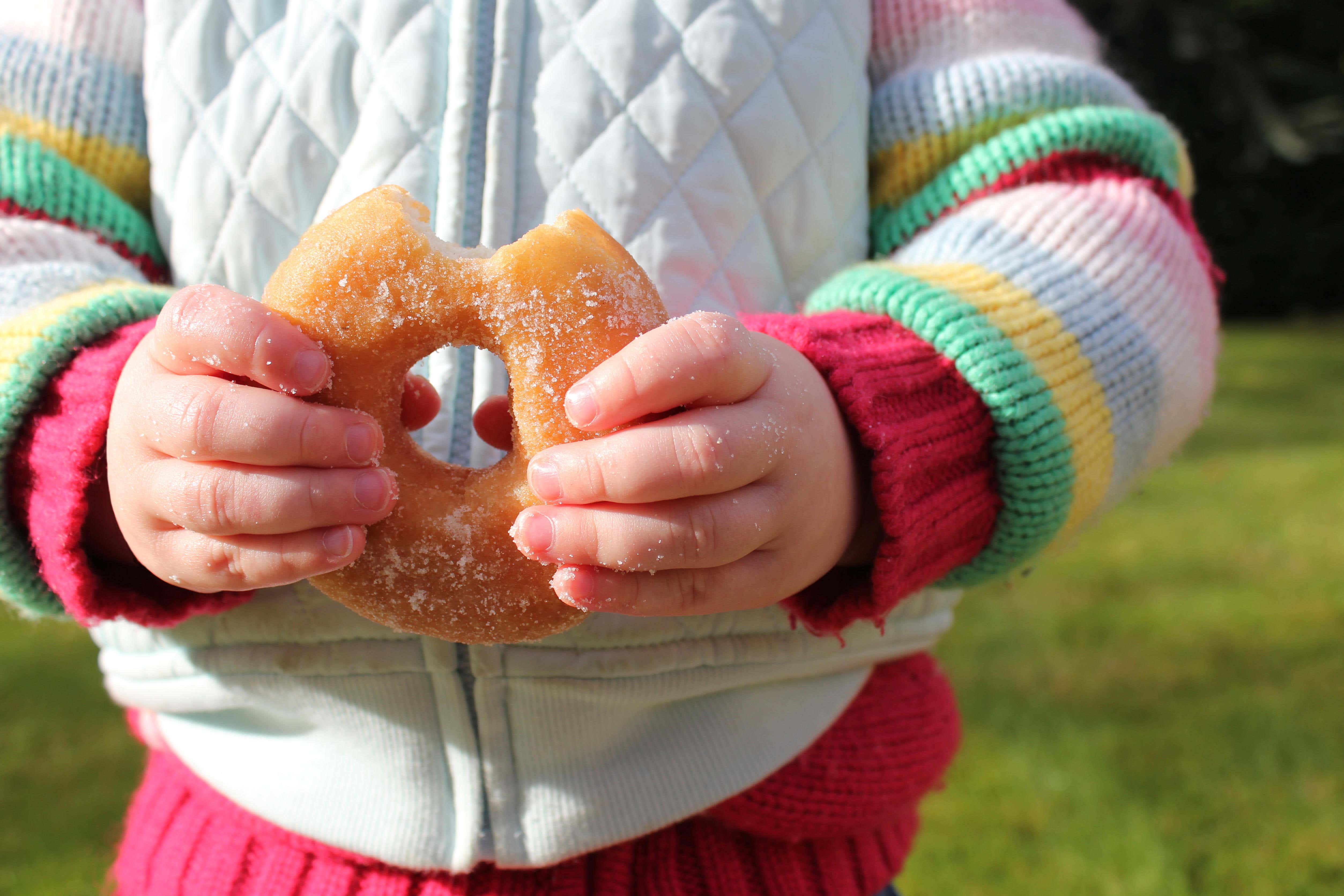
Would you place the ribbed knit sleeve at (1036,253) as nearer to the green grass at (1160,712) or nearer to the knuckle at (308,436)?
the green grass at (1160,712)

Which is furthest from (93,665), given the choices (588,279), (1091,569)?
(1091,569)

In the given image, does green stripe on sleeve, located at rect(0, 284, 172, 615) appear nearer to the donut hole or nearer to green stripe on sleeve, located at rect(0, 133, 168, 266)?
green stripe on sleeve, located at rect(0, 133, 168, 266)

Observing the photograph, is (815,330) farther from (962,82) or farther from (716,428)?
(962,82)

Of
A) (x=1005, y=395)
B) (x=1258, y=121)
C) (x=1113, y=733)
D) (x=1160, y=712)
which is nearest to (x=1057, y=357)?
(x=1005, y=395)

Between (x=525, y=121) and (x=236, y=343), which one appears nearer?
(x=236, y=343)

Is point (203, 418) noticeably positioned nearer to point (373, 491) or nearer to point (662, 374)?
point (373, 491)

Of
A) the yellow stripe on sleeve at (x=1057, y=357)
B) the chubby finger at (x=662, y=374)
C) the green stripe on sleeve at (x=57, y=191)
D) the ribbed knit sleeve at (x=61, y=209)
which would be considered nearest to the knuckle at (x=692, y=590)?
the chubby finger at (x=662, y=374)

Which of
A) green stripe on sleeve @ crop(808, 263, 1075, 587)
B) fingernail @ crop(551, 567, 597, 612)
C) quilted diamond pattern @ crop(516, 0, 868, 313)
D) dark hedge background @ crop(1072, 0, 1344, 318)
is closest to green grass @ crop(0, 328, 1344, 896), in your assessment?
green stripe on sleeve @ crop(808, 263, 1075, 587)
